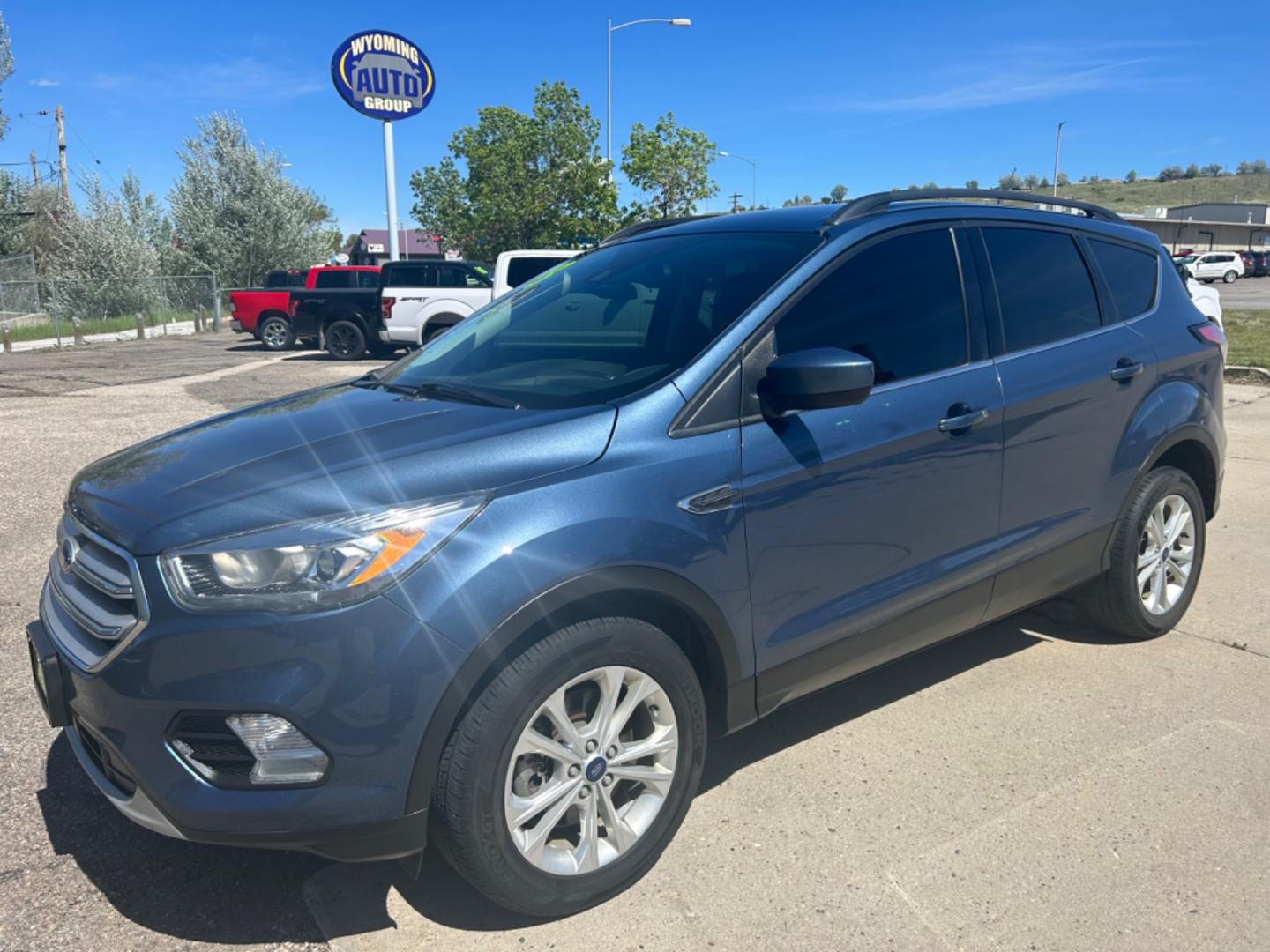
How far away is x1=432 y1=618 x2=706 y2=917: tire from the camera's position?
2.29 metres

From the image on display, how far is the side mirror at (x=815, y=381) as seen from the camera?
2672mm

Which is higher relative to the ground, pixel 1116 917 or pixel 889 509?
pixel 889 509

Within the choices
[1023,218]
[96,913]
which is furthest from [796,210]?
[96,913]

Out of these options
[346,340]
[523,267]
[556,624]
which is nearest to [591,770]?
[556,624]

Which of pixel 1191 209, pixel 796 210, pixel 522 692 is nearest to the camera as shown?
pixel 522 692

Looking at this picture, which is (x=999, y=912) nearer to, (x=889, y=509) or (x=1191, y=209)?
(x=889, y=509)

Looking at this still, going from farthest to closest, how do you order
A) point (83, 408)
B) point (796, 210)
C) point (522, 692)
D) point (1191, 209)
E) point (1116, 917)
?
Answer: 1. point (1191, 209)
2. point (83, 408)
3. point (796, 210)
4. point (1116, 917)
5. point (522, 692)

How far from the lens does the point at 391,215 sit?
80.1 feet

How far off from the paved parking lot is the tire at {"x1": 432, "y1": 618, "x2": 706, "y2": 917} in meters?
0.15

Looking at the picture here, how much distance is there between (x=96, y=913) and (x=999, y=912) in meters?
2.38

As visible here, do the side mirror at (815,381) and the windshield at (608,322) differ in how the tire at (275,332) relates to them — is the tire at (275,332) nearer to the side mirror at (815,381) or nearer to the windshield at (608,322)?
the windshield at (608,322)

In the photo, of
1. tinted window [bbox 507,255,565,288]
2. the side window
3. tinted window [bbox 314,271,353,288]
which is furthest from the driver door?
tinted window [bbox 314,271,353,288]

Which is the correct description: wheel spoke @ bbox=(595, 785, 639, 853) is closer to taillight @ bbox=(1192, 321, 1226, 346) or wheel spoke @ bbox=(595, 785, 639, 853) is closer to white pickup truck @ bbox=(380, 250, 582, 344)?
taillight @ bbox=(1192, 321, 1226, 346)

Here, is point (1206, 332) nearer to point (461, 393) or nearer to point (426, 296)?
point (461, 393)
